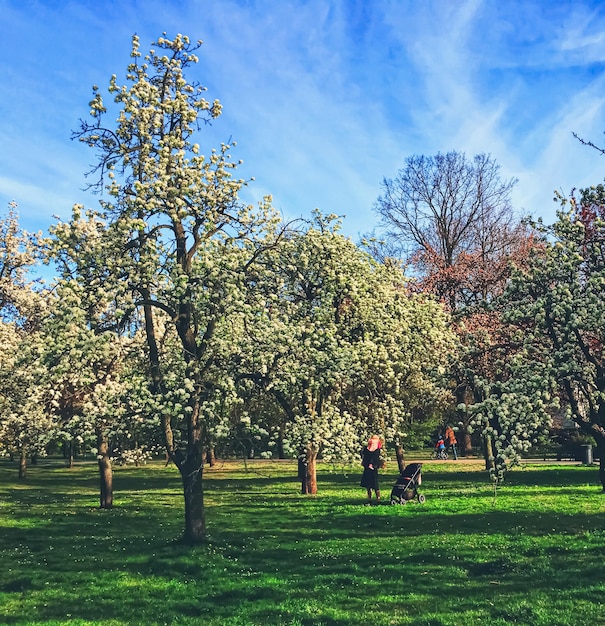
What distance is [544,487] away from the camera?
26.7 meters

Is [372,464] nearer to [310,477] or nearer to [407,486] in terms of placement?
[407,486]

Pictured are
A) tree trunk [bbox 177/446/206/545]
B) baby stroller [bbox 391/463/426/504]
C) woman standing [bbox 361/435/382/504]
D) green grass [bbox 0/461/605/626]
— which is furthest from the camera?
woman standing [bbox 361/435/382/504]

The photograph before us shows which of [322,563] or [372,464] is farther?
[372,464]

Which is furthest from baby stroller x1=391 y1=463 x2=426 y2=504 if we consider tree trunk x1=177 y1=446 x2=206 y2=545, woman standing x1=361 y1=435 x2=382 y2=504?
tree trunk x1=177 y1=446 x2=206 y2=545

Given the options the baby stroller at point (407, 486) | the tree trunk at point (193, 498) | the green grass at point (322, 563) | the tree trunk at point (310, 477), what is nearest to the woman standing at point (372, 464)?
the baby stroller at point (407, 486)

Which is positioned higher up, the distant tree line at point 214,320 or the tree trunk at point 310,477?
the distant tree line at point 214,320

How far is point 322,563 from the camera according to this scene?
46.1ft

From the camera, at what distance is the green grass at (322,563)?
35.2ft

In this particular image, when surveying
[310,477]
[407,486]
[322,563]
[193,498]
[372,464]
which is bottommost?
[322,563]

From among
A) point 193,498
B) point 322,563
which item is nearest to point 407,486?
point 193,498

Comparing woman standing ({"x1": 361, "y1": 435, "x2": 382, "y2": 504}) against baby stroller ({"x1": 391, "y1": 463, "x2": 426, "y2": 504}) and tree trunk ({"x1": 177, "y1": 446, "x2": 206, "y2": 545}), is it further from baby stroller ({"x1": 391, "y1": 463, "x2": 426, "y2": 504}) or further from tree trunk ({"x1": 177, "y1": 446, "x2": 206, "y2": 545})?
tree trunk ({"x1": 177, "y1": 446, "x2": 206, "y2": 545})

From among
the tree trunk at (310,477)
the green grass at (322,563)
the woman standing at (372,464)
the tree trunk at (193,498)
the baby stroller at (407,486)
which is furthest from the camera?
the tree trunk at (310,477)

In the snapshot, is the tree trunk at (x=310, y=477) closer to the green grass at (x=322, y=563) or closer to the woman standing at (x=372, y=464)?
the green grass at (x=322, y=563)

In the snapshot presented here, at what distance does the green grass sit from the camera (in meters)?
10.7
